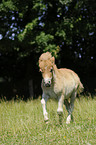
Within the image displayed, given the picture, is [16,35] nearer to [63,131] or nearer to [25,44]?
[25,44]

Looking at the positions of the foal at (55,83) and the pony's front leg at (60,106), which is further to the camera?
the pony's front leg at (60,106)

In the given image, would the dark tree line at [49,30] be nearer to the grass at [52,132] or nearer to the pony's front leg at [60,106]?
the grass at [52,132]

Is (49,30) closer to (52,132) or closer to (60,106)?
(60,106)

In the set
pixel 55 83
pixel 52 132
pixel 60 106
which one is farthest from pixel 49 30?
pixel 52 132

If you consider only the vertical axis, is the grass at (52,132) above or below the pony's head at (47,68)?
below

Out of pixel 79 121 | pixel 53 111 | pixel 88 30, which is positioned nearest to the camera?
pixel 79 121

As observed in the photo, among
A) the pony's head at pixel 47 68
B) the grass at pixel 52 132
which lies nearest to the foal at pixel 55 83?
the pony's head at pixel 47 68

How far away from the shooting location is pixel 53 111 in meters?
6.65

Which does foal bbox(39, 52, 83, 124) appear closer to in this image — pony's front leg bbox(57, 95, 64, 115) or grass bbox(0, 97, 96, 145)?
pony's front leg bbox(57, 95, 64, 115)

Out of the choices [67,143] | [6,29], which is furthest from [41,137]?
[6,29]

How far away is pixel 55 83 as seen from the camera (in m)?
4.98

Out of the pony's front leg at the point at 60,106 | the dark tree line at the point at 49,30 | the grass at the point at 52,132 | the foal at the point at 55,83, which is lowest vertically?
the grass at the point at 52,132

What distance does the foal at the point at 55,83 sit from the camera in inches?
179

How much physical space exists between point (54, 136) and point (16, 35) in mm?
7977
